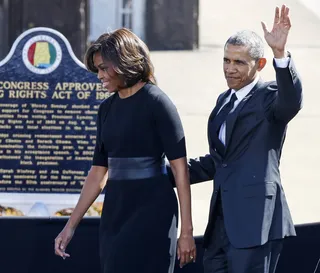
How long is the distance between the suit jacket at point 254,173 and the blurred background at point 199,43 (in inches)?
57.8

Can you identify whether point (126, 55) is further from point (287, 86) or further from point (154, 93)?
point (287, 86)

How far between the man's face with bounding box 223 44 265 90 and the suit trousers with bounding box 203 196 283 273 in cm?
54

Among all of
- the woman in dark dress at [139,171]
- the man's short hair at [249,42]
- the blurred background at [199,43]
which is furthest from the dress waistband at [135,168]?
the blurred background at [199,43]

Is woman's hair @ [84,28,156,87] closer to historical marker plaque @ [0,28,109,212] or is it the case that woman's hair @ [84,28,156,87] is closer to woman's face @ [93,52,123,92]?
woman's face @ [93,52,123,92]

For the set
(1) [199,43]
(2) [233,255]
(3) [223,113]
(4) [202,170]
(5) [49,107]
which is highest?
(1) [199,43]

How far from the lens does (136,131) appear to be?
3.39 metres

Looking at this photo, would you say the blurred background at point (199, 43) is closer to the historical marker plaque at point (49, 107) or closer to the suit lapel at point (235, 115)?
the historical marker plaque at point (49, 107)

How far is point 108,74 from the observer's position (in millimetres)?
3402

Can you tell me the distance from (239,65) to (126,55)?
0.47 metres

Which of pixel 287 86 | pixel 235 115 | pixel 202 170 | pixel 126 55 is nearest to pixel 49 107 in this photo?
pixel 202 170

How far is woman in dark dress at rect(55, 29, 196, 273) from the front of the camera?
133 inches

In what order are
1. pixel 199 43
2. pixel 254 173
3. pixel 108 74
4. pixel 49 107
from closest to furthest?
1. pixel 254 173
2. pixel 108 74
3. pixel 199 43
4. pixel 49 107

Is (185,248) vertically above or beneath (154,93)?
beneath

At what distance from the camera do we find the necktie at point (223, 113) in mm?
3408
